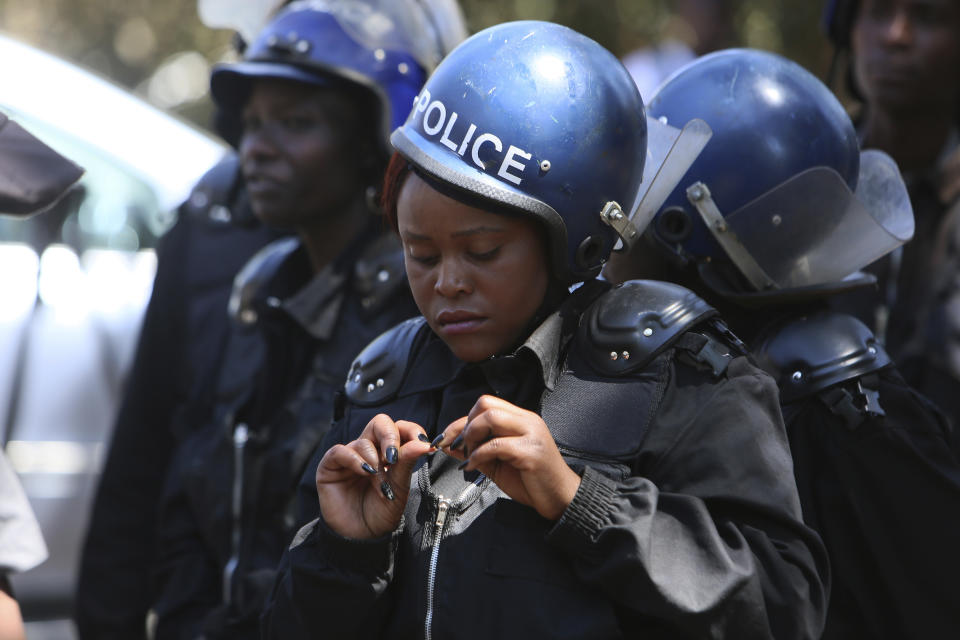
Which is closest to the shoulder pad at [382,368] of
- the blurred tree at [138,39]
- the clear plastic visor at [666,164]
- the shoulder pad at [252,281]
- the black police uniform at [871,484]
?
the clear plastic visor at [666,164]

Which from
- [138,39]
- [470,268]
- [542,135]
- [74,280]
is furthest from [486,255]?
[138,39]

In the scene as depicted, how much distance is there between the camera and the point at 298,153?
3781mm

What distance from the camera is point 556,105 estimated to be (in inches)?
94.2

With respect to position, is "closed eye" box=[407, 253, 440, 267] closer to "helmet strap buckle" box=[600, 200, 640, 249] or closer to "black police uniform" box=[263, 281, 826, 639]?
"black police uniform" box=[263, 281, 826, 639]

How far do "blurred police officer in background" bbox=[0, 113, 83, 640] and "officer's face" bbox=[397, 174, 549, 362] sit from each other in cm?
76

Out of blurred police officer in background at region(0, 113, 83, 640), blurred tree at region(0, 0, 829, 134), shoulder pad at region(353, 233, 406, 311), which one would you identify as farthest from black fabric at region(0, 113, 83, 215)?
blurred tree at region(0, 0, 829, 134)

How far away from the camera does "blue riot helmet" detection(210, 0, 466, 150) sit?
378 cm

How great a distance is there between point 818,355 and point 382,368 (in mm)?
855

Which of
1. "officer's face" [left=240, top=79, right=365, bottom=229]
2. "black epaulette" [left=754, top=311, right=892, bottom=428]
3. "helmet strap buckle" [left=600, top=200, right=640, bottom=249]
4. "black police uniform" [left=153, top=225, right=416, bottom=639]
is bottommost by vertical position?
"black police uniform" [left=153, top=225, right=416, bottom=639]

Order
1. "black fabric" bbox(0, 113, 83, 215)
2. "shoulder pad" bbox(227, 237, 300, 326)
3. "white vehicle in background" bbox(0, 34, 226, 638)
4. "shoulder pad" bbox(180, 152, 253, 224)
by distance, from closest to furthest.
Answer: "black fabric" bbox(0, 113, 83, 215)
"shoulder pad" bbox(227, 237, 300, 326)
"shoulder pad" bbox(180, 152, 253, 224)
"white vehicle in background" bbox(0, 34, 226, 638)

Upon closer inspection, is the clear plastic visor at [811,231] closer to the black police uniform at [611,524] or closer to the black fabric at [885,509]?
the black fabric at [885,509]

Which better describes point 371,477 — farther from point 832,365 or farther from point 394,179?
point 832,365

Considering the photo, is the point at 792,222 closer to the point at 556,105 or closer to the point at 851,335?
the point at 851,335

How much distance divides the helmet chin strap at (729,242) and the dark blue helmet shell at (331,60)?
1176mm
